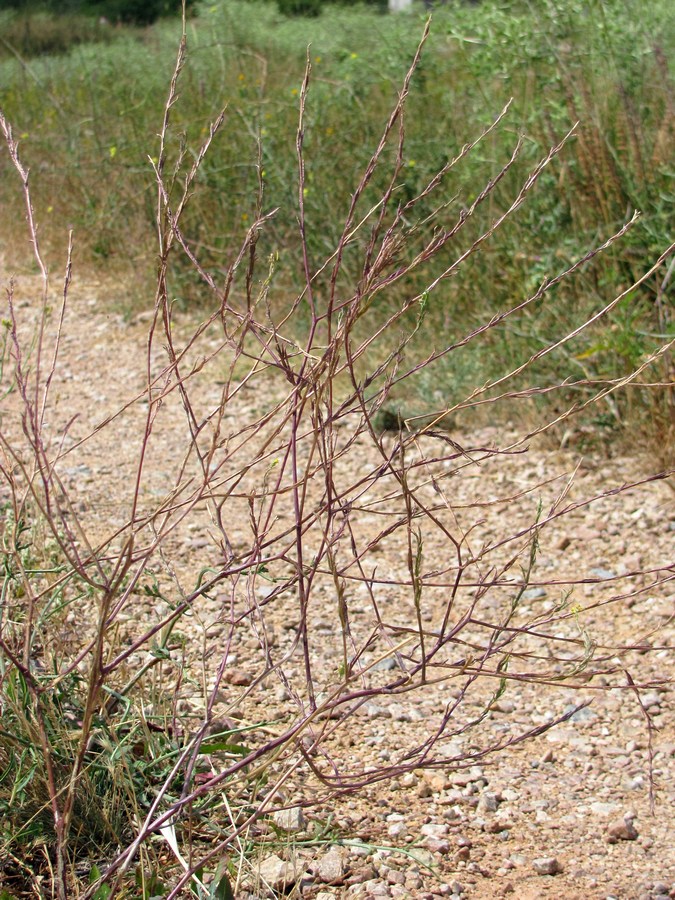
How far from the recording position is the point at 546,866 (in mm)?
1785

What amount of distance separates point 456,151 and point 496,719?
343cm

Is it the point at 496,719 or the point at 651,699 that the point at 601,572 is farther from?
the point at 496,719

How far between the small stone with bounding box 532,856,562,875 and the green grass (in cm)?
175

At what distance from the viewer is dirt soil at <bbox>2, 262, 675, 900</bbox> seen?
69.1 inches

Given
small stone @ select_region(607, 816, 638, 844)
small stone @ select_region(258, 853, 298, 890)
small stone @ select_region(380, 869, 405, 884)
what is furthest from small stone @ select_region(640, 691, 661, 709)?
small stone @ select_region(258, 853, 298, 890)

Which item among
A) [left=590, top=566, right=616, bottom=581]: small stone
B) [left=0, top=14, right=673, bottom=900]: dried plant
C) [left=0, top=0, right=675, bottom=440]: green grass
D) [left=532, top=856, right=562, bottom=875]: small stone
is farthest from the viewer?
[left=0, top=0, right=675, bottom=440]: green grass

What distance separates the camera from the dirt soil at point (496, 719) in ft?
5.75

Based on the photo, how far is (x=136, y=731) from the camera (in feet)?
6.18

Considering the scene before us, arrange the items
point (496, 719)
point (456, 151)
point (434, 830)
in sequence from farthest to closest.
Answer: point (456, 151) < point (496, 719) < point (434, 830)

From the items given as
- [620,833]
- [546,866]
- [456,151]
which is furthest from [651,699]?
[456,151]

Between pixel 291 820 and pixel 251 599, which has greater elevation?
pixel 251 599

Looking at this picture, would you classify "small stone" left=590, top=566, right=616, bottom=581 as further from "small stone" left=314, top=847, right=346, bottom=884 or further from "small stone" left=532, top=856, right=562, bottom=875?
"small stone" left=314, top=847, right=346, bottom=884

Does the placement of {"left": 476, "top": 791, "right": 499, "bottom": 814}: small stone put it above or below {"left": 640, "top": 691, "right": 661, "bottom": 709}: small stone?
above

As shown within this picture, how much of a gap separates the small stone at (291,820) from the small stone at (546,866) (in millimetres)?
431
